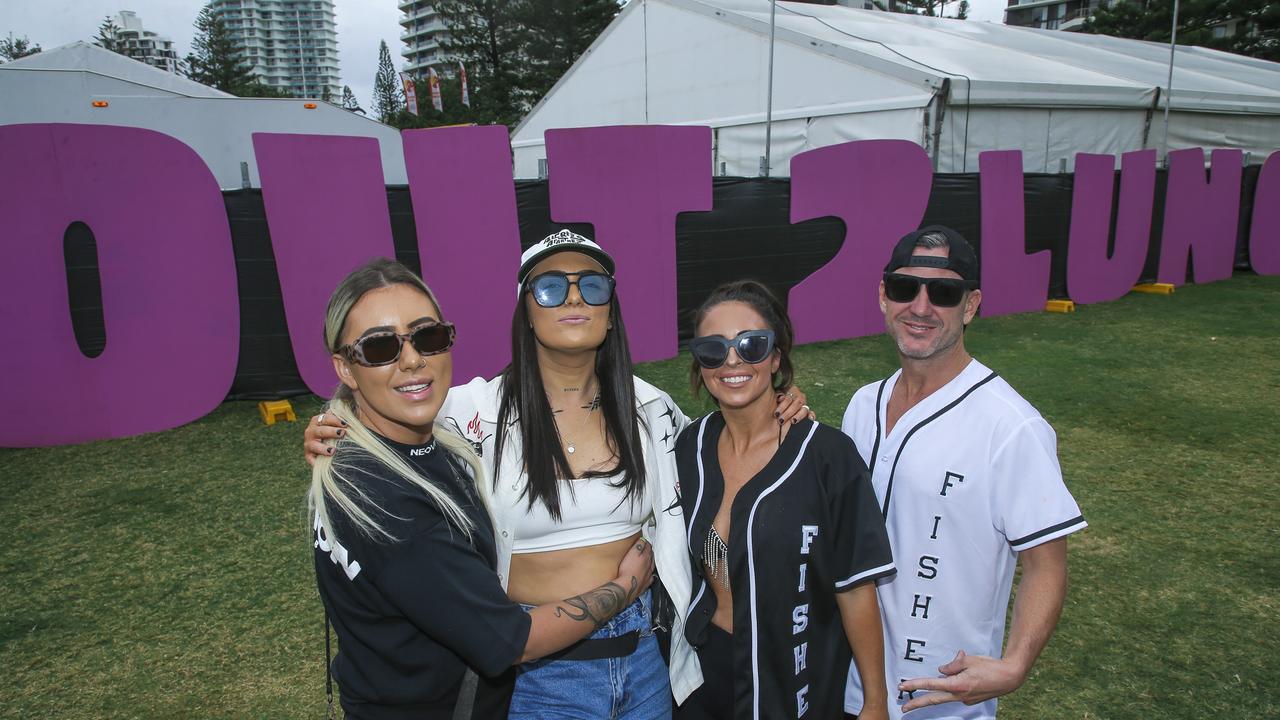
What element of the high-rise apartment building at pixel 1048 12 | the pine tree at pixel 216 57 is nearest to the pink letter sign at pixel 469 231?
the pine tree at pixel 216 57

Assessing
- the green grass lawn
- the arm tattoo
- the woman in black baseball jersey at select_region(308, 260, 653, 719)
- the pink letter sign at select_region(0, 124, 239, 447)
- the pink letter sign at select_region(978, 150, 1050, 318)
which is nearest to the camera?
the woman in black baseball jersey at select_region(308, 260, 653, 719)

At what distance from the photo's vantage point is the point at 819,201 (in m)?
9.31

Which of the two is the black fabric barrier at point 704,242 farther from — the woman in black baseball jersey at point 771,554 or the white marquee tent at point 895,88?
the woman in black baseball jersey at point 771,554

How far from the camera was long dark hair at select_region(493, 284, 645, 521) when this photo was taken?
2041 millimetres

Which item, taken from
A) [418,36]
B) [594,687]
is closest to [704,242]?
[594,687]

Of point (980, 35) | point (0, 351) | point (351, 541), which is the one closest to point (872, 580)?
point (351, 541)

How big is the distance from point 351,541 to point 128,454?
19.3ft

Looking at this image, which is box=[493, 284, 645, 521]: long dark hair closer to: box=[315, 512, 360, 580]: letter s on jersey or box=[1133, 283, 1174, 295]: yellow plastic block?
box=[315, 512, 360, 580]: letter s on jersey

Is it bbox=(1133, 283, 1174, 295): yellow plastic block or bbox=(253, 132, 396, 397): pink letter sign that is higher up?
bbox=(253, 132, 396, 397): pink letter sign

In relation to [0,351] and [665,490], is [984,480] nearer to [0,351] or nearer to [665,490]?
[665,490]

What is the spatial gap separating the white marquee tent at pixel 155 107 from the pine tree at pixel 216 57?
4534cm

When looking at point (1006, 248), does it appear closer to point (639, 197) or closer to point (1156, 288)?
point (1156, 288)

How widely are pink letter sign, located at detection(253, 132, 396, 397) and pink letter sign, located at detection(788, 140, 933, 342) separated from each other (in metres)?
5.00

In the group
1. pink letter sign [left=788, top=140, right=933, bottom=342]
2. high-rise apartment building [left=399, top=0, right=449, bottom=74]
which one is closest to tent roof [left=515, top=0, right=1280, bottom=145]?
pink letter sign [left=788, top=140, right=933, bottom=342]
